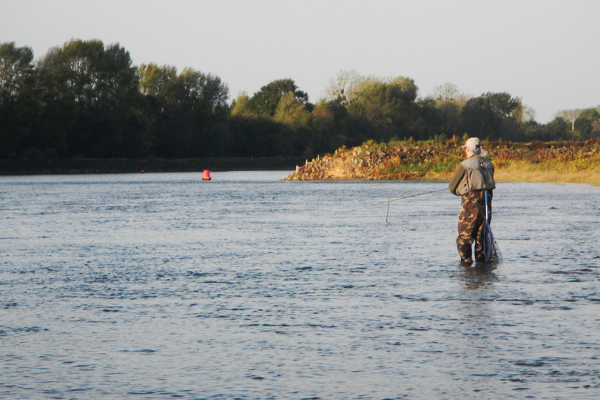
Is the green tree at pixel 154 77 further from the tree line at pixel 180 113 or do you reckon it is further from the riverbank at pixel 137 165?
the riverbank at pixel 137 165

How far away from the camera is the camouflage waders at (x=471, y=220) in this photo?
13195 millimetres

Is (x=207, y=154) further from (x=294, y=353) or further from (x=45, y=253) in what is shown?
(x=294, y=353)

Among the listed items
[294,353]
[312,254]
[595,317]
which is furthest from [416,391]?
[312,254]

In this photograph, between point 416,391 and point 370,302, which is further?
point 370,302

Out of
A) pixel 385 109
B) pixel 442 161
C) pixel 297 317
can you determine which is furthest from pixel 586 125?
pixel 297 317

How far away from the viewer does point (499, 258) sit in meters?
14.2

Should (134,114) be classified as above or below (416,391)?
above

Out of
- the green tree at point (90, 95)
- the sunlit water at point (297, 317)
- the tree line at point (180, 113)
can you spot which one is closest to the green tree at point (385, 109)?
the tree line at point (180, 113)

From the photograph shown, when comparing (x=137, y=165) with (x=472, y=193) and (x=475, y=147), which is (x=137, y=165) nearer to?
(x=475, y=147)

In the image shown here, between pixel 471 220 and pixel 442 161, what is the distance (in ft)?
178

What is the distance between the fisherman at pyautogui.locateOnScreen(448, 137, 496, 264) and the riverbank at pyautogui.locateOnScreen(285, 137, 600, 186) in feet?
148

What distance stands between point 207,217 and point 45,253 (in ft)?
33.4

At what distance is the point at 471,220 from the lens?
1320 cm

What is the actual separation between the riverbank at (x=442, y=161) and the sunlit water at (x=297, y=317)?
4225 centimetres
